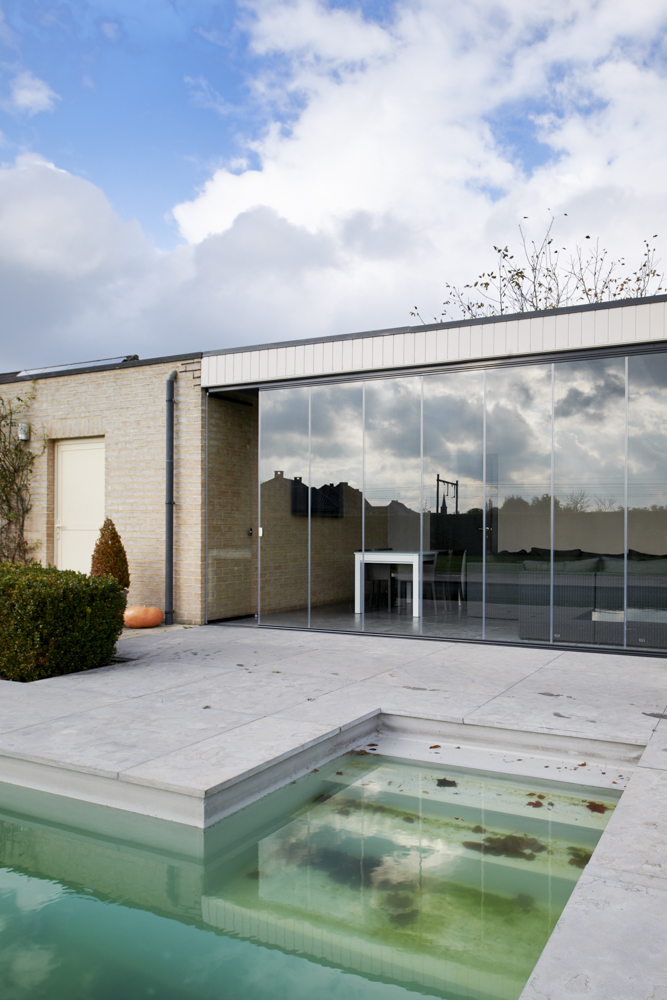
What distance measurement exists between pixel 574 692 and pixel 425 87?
11.8 m

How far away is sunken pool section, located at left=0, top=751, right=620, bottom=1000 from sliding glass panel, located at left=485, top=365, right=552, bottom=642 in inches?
149

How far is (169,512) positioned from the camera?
9320mm

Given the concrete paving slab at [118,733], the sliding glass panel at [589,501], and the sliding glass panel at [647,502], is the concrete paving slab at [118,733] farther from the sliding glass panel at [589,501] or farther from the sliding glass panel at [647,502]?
the sliding glass panel at [647,502]

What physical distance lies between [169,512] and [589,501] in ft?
16.9

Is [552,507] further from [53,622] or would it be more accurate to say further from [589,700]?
[53,622]

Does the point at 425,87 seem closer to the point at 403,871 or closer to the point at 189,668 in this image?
the point at 189,668

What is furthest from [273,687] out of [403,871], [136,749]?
[403,871]

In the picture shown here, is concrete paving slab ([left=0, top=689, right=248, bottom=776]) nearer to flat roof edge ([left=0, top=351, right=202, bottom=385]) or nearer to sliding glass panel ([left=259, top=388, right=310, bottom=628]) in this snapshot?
sliding glass panel ([left=259, top=388, right=310, bottom=628])

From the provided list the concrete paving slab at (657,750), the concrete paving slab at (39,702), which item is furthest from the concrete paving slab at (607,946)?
the concrete paving slab at (39,702)

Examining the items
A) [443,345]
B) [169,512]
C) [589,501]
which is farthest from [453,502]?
[169,512]

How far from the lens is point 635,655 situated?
7.15m

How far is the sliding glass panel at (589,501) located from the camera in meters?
7.19


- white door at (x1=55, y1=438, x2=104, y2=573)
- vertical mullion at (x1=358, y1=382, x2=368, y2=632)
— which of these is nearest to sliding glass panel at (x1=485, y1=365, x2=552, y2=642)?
vertical mullion at (x1=358, y1=382, x2=368, y2=632)

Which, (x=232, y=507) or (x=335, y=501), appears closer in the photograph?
(x=335, y=501)
